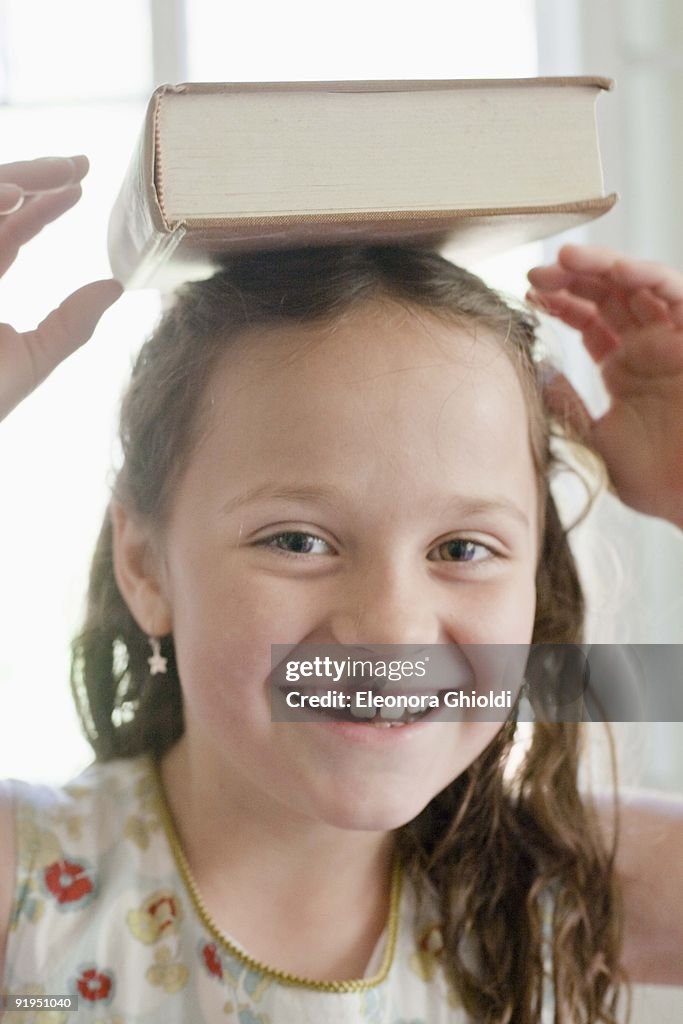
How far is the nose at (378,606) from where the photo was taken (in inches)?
20.4

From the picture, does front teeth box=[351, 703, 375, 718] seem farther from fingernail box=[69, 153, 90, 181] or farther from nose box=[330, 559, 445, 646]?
fingernail box=[69, 153, 90, 181]

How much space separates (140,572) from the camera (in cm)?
61

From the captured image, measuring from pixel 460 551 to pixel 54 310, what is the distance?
0.24 meters

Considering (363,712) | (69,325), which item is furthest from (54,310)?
(363,712)

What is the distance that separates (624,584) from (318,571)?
0.26 meters

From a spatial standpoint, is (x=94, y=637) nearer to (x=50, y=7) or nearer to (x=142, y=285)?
(x=142, y=285)

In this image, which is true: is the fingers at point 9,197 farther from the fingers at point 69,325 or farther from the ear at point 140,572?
the ear at point 140,572

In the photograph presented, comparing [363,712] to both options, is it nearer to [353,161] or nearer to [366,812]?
[366,812]

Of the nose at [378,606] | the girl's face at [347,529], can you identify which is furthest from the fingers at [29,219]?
the nose at [378,606]

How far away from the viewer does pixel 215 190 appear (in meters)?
0.47

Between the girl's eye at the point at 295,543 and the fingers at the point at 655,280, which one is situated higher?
the fingers at the point at 655,280

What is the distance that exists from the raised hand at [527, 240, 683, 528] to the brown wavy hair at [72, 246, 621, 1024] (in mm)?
40

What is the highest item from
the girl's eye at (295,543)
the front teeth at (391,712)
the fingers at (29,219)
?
the fingers at (29,219)

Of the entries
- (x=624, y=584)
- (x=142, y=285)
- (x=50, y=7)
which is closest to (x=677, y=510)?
(x=624, y=584)
